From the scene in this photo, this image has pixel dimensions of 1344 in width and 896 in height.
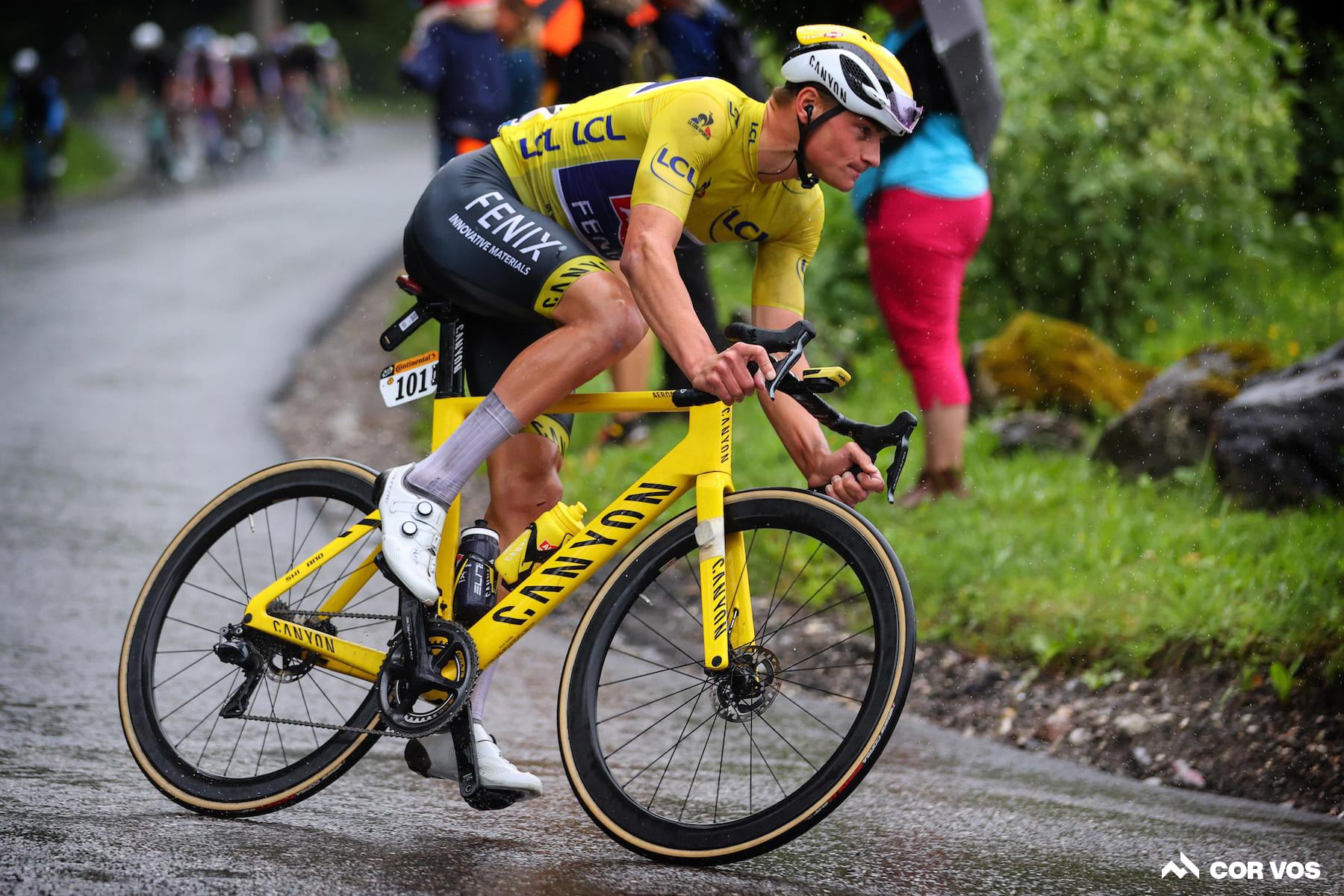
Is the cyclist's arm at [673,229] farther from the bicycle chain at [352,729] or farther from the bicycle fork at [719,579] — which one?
the bicycle chain at [352,729]

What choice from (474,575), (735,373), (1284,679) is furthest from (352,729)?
Result: (1284,679)

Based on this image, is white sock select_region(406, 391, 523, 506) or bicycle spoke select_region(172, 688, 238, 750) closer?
white sock select_region(406, 391, 523, 506)

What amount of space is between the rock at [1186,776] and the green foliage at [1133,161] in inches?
184

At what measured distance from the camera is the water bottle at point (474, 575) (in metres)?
3.72

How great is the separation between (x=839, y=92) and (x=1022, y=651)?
2556 millimetres

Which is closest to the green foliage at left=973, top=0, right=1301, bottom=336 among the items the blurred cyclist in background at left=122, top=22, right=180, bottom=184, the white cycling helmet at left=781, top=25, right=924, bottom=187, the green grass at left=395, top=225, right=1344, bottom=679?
the green grass at left=395, top=225, right=1344, bottom=679

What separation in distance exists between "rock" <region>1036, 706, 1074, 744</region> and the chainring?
7.23 feet

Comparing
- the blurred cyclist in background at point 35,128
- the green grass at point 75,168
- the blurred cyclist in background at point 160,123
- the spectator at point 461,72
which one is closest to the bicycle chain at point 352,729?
the spectator at point 461,72

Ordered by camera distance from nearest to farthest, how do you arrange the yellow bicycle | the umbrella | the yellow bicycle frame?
the yellow bicycle
the yellow bicycle frame
the umbrella

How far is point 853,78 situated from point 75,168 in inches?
932

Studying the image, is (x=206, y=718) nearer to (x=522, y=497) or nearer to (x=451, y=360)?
(x=522, y=497)

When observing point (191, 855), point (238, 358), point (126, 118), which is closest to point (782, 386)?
point (191, 855)

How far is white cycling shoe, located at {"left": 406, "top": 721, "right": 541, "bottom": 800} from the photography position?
11.9 feet

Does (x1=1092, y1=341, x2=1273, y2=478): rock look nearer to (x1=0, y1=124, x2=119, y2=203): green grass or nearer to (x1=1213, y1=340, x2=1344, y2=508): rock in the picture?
(x1=1213, y1=340, x2=1344, y2=508): rock
